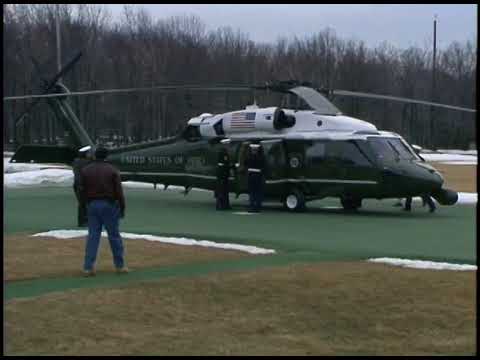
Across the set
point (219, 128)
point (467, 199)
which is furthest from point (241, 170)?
point (467, 199)

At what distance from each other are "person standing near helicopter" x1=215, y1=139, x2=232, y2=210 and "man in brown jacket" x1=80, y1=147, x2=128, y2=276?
10.1 metres

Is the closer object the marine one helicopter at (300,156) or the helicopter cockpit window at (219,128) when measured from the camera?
the marine one helicopter at (300,156)

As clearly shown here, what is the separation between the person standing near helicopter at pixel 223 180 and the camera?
21.3 meters

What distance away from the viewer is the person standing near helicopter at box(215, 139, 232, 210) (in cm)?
2130

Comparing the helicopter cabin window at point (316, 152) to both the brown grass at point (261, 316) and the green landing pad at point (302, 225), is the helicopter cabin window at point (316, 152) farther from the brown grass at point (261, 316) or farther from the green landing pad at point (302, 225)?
the brown grass at point (261, 316)

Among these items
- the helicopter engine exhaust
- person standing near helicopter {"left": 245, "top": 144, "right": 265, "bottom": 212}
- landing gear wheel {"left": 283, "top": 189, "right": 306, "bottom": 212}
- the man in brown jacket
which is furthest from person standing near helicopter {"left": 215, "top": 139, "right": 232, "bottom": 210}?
the man in brown jacket

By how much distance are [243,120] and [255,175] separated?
1.62 metres

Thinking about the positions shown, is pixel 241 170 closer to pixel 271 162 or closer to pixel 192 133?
pixel 271 162

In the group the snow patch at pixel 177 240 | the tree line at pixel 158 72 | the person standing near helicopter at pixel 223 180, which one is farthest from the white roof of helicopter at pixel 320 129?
the tree line at pixel 158 72

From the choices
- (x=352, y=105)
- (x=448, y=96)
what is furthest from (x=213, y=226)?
(x=448, y=96)

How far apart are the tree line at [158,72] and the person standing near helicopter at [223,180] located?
116 feet

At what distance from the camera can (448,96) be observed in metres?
82.9

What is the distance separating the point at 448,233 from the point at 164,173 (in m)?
8.95

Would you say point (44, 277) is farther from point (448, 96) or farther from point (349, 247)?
point (448, 96)
